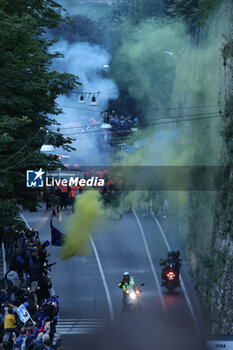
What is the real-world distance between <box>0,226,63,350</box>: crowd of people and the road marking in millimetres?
1945

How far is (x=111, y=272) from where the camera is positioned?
147 feet

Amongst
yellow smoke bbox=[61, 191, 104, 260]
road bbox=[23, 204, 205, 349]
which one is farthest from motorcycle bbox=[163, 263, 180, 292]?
yellow smoke bbox=[61, 191, 104, 260]

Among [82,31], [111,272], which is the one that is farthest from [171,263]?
[82,31]

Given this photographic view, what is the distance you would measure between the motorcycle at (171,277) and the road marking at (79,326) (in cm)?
697

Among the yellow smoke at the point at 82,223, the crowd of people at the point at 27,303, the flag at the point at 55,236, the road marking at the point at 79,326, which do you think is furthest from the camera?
the yellow smoke at the point at 82,223

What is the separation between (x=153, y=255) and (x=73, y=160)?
32352 mm

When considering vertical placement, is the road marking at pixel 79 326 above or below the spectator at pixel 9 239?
below

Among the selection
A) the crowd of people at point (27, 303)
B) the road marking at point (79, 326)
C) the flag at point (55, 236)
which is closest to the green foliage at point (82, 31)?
the flag at point (55, 236)

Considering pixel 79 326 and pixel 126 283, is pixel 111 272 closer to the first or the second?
pixel 126 283

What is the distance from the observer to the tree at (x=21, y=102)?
33125 millimetres

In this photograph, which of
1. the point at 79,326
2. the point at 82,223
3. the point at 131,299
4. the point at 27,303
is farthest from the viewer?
the point at 82,223

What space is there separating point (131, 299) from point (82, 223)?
19.2 meters

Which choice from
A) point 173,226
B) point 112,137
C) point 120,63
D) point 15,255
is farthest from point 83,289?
point 120,63

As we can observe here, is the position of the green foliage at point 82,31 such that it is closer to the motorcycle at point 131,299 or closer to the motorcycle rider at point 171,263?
the motorcycle rider at point 171,263
